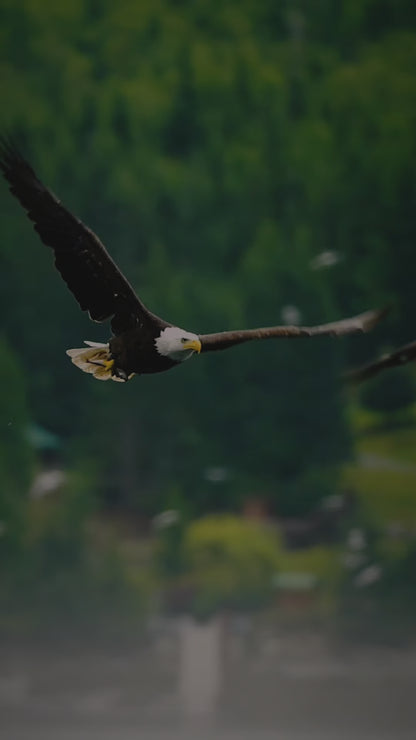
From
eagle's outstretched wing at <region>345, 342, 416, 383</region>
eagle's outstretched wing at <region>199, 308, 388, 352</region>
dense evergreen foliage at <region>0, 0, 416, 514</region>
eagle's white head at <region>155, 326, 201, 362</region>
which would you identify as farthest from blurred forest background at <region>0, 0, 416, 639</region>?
eagle's white head at <region>155, 326, 201, 362</region>

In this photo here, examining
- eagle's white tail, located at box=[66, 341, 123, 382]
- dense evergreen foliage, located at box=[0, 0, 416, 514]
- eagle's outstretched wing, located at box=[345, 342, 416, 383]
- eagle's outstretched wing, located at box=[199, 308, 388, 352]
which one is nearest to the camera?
eagle's outstretched wing, located at box=[199, 308, 388, 352]

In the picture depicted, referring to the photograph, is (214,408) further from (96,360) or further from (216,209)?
(96,360)

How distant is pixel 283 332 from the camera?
8617 mm

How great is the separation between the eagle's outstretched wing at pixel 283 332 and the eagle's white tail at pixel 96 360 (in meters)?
0.53

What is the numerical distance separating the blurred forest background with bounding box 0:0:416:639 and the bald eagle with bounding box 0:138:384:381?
609 inches

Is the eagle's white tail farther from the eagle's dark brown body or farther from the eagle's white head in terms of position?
the eagle's white head

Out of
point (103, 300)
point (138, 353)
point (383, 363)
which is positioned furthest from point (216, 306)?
point (138, 353)

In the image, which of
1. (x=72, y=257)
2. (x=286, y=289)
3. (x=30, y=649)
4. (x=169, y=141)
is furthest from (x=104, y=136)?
(x=72, y=257)

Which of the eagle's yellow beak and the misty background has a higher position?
the misty background

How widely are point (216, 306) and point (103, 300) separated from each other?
17.1 metres

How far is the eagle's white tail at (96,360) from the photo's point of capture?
8445 mm

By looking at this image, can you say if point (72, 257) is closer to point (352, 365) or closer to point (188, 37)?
point (352, 365)

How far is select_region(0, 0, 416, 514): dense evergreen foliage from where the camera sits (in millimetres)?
25469

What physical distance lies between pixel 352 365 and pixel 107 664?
6196mm
